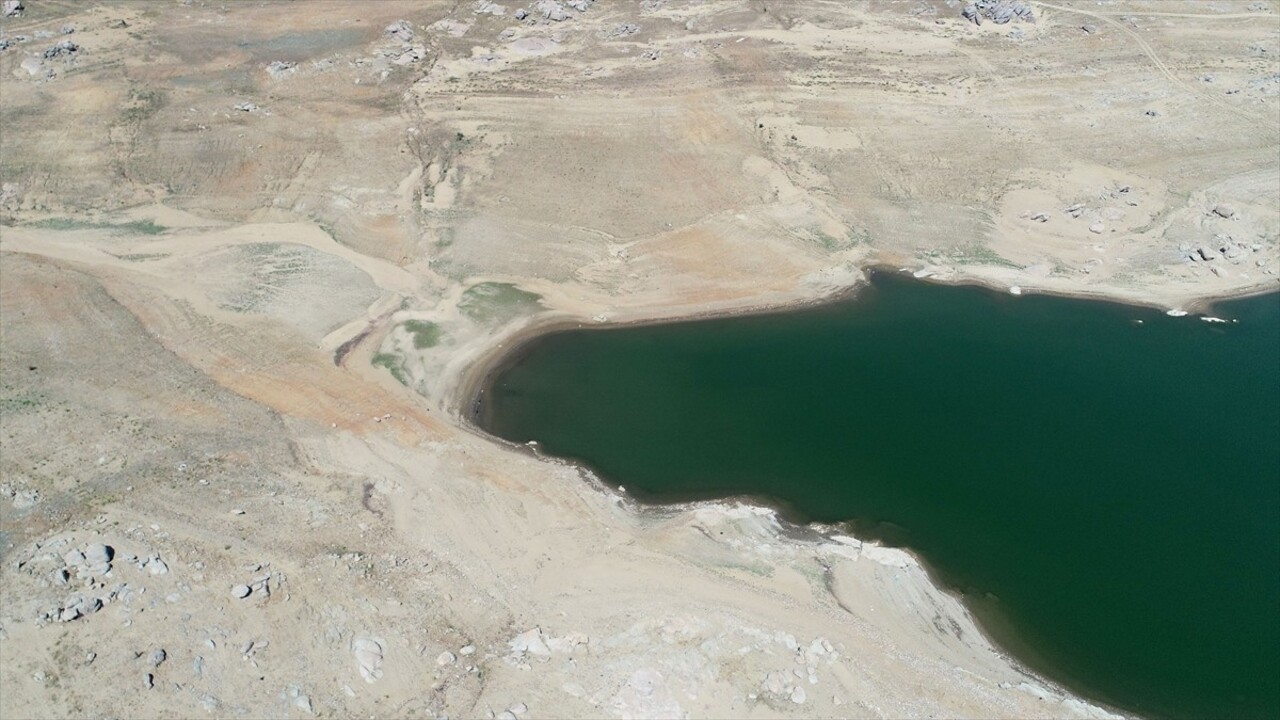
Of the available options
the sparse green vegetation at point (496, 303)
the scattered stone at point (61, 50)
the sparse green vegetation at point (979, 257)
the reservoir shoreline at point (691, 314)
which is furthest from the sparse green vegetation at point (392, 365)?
the scattered stone at point (61, 50)

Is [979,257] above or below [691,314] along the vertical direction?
above

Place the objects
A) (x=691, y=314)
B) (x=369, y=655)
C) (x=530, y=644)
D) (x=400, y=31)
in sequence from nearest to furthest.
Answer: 1. (x=369, y=655)
2. (x=530, y=644)
3. (x=691, y=314)
4. (x=400, y=31)

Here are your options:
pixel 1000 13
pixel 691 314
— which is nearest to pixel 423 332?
pixel 691 314

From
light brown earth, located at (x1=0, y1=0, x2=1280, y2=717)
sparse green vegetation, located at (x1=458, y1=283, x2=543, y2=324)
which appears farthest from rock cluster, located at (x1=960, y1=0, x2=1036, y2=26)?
sparse green vegetation, located at (x1=458, y1=283, x2=543, y2=324)

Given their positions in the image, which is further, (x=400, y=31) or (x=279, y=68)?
(x=400, y=31)

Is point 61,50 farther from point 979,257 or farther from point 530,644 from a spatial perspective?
point 979,257

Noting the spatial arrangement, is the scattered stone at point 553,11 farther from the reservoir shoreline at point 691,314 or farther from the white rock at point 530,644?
the white rock at point 530,644

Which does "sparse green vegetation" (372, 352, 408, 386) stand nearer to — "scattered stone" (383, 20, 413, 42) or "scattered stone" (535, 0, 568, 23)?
"scattered stone" (383, 20, 413, 42)
